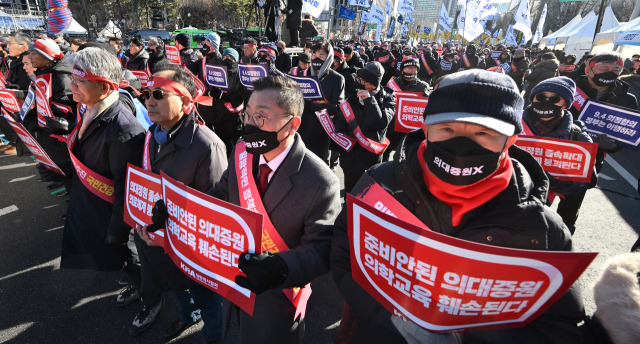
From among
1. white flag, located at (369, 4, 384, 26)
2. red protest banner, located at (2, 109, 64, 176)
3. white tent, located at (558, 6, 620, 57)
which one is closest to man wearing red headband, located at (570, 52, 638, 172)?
red protest banner, located at (2, 109, 64, 176)

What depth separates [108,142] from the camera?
8.04 ft

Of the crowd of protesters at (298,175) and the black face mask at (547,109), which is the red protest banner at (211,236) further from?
the black face mask at (547,109)

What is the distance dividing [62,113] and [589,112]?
19.7 feet

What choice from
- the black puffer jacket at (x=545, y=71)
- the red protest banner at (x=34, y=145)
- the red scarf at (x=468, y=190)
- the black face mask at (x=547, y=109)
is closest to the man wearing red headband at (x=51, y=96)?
the red protest banner at (x=34, y=145)

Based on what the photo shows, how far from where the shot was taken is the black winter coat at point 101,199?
244 cm

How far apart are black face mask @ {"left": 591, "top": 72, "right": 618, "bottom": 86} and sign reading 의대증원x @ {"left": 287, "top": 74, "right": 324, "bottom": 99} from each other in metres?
3.76

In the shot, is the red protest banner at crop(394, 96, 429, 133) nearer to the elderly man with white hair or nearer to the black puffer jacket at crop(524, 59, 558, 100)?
the elderly man with white hair

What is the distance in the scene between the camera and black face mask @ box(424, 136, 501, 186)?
4.15 ft

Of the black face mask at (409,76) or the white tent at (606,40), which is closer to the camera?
the black face mask at (409,76)

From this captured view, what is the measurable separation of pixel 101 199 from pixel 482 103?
2.71m

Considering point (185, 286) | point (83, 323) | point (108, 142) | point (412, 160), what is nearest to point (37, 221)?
point (83, 323)

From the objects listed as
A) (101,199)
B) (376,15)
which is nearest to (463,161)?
(101,199)

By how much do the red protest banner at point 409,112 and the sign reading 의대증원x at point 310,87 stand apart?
1145 millimetres

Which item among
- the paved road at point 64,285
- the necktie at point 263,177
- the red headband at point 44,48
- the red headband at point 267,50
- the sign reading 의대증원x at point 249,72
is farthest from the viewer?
the red headband at point 267,50
